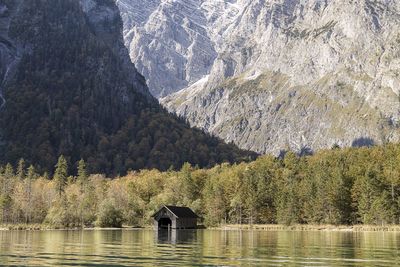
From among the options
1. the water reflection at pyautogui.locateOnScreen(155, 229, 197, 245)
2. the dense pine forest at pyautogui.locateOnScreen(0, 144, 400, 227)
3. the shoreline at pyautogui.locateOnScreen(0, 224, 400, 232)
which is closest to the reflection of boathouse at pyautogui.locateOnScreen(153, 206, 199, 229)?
the shoreline at pyautogui.locateOnScreen(0, 224, 400, 232)

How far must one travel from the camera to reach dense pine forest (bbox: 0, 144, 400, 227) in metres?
149

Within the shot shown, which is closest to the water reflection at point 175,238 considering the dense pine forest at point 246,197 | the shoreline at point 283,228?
the shoreline at point 283,228

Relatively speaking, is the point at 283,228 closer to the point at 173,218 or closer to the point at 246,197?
the point at 246,197

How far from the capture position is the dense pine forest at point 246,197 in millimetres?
148875

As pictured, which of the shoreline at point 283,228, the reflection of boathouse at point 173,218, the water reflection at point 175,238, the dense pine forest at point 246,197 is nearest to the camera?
the water reflection at point 175,238

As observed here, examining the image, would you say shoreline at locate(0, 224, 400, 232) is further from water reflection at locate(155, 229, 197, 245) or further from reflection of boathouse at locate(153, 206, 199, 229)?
water reflection at locate(155, 229, 197, 245)

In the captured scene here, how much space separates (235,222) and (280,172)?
2628 cm

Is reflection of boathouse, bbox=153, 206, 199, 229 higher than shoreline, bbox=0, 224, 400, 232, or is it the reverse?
reflection of boathouse, bbox=153, 206, 199, 229

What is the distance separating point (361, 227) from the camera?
136 meters

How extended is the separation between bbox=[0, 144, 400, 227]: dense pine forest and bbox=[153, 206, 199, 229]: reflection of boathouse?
9.89 m

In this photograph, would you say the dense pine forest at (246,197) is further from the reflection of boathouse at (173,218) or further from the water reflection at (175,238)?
the water reflection at (175,238)

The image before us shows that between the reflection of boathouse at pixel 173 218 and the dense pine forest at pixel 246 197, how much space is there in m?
9.89

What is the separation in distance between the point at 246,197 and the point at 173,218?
92.5ft

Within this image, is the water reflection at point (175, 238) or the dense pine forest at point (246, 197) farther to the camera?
the dense pine forest at point (246, 197)
